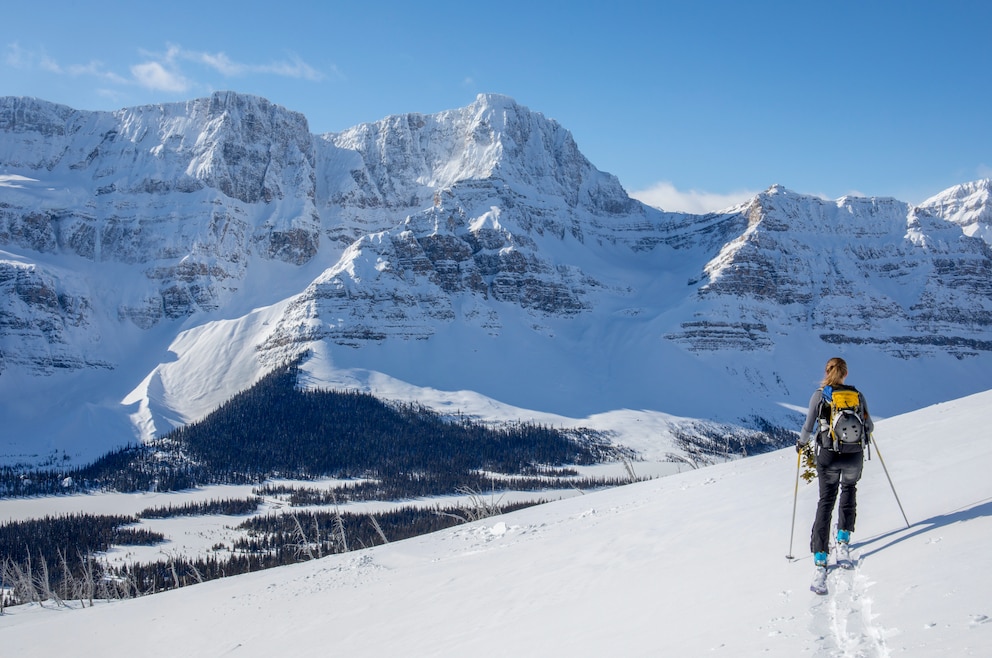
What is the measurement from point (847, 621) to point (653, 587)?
3.63m

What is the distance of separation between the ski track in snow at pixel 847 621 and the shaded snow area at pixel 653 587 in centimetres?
3

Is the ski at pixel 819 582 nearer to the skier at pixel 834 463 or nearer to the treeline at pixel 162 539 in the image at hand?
the skier at pixel 834 463

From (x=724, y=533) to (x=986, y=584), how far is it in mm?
5532

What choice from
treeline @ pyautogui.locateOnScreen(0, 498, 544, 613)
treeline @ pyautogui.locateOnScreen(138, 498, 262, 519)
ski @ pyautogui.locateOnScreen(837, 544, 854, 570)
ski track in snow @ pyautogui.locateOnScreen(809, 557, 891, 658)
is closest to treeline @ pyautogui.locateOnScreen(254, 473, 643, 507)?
treeline @ pyautogui.locateOnScreen(138, 498, 262, 519)

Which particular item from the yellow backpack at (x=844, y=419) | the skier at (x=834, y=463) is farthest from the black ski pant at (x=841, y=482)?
the yellow backpack at (x=844, y=419)

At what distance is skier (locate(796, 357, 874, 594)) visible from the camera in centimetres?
1083

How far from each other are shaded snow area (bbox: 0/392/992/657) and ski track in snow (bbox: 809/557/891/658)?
27 millimetres

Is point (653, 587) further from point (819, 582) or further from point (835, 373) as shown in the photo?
point (835, 373)

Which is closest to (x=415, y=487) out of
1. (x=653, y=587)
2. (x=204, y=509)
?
(x=204, y=509)

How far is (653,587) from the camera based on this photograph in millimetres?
11750

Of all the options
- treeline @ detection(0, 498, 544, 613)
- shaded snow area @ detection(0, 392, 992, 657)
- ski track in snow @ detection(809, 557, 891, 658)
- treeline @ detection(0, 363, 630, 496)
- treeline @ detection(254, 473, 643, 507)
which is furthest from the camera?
treeline @ detection(0, 363, 630, 496)

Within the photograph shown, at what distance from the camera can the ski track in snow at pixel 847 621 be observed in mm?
7785

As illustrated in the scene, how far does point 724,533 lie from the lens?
13602mm

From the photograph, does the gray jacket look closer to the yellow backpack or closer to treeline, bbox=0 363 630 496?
the yellow backpack
